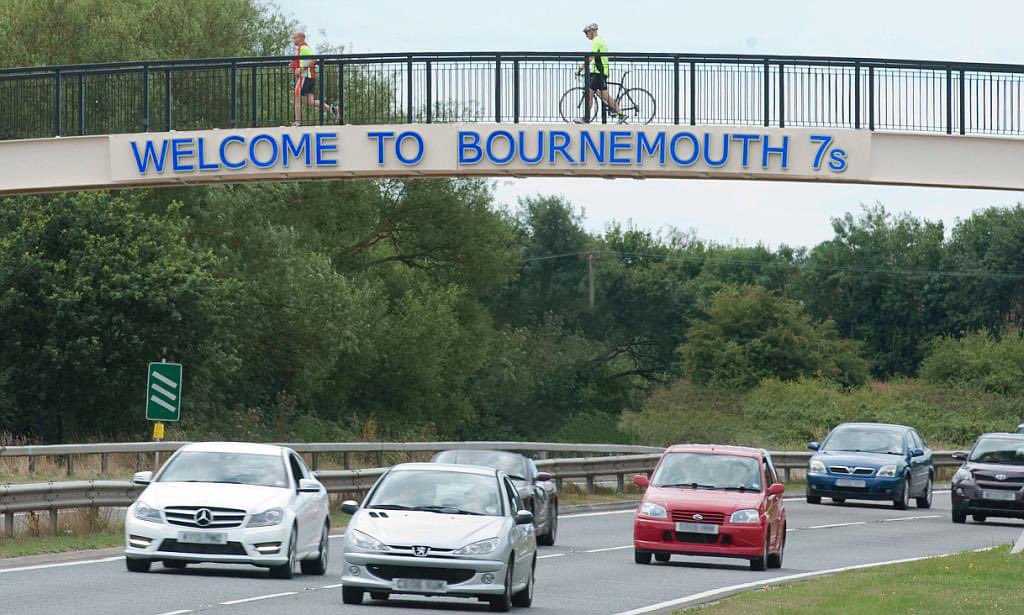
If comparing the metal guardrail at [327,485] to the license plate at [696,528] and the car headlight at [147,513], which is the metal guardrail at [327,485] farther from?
the license plate at [696,528]

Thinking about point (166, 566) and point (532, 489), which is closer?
point (166, 566)

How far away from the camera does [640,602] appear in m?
18.4

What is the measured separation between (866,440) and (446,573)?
912 inches

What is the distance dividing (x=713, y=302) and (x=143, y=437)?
49.5 metres

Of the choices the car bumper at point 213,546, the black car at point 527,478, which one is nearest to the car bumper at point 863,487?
the black car at point 527,478

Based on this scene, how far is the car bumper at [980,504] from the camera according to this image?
3434cm

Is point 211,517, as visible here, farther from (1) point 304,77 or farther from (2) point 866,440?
(2) point 866,440

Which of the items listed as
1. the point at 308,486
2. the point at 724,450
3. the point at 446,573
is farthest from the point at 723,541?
the point at 446,573

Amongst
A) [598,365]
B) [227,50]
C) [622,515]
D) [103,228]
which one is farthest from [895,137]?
[598,365]

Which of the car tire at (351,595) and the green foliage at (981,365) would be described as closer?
the car tire at (351,595)

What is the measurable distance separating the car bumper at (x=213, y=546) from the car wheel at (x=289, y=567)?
0.12 meters

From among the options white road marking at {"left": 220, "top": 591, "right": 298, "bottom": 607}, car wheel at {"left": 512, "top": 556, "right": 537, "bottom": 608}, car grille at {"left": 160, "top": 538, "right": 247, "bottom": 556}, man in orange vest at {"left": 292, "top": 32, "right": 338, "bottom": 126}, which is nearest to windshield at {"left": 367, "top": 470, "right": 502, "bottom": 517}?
car wheel at {"left": 512, "top": 556, "right": 537, "bottom": 608}

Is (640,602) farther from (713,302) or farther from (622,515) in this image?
(713,302)

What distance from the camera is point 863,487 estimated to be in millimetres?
37938
